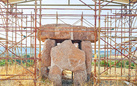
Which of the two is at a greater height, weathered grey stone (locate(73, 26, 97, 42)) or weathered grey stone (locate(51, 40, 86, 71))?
weathered grey stone (locate(73, 26, 97, 42))

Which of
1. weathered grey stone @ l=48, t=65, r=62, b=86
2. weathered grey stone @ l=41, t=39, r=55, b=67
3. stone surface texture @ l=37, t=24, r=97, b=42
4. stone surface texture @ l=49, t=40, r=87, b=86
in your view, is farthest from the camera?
weathered grey stone @ l=41, t=39, r=55, b=67

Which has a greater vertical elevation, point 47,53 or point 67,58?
point 47,53

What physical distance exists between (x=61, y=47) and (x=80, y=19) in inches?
132

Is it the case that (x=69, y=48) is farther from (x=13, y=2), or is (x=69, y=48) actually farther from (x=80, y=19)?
(x=13, y=2)

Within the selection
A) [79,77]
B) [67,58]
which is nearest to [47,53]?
[67,58]

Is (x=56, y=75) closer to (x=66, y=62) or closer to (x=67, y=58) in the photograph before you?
(x=66, y=62)

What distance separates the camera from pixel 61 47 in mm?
7473

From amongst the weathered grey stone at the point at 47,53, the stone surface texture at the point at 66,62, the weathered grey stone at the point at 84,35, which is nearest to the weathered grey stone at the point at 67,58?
the stone surface texture at the point at 66,62

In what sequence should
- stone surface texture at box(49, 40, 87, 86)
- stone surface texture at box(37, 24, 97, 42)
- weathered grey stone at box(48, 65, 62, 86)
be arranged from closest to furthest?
weathered grey stone at box(48, 65, 62, 86)
stone surface texture at box(49, 40, 87, 86)
stone surface texture at box(37, 24, 97, 42)

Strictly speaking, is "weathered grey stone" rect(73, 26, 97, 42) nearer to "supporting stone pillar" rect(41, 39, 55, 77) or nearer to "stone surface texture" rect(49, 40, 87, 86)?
"stone surface texture" rect(49, 40, 87, 86)

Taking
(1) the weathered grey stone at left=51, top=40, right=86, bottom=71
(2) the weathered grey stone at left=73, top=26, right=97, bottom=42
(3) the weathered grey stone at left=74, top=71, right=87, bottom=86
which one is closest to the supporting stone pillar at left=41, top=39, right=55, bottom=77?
(1) the weathered grey stone at left=51, top=40, right=86, bottom=71

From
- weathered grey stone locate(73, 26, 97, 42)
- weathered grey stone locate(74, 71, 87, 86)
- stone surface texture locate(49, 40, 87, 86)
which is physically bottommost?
weathered grey stone locate(74, 71, 87, 86)

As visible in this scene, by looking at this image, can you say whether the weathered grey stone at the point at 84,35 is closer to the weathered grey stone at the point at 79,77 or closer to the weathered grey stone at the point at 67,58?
the weathered grey stone at the point at 67,58

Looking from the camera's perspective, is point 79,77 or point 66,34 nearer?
point 79,77
